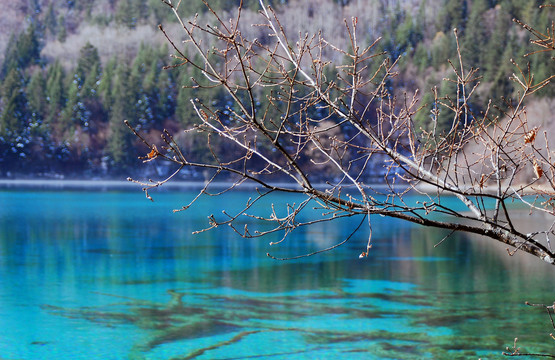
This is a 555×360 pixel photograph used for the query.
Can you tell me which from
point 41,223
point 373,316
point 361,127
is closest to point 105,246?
point 41,223

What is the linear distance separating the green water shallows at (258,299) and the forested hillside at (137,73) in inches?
1533

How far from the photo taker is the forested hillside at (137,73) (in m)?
63.3

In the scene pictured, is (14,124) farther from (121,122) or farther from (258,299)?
(258,299)

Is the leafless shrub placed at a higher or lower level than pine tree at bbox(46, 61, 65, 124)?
lower

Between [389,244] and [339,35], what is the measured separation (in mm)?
67606

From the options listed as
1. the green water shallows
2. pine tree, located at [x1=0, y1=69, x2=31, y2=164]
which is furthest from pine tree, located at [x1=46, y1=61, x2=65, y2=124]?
the green water shallows

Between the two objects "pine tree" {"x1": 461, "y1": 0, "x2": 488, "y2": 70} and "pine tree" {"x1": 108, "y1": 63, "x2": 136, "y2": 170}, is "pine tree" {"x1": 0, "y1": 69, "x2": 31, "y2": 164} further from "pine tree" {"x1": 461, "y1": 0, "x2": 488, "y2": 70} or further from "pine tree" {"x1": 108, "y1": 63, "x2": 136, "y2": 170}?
"pine tree" {"x1": 461, "y1": 0, "x2": 488, "y2": 70}

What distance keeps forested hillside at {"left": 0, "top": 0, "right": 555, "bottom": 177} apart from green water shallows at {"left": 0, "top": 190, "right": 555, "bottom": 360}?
128ft

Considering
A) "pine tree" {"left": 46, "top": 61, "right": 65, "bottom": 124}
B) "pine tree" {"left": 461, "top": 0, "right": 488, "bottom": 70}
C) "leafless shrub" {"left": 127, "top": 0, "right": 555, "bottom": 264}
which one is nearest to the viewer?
"leafless shrub" {"left": 127, "top": 0, "right": 555, "bottom": 264}

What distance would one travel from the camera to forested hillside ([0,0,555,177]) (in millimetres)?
63281

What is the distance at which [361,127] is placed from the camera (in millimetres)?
2652

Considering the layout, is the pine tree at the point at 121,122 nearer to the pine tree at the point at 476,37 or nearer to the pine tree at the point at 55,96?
the pine tree at the point at 55,96

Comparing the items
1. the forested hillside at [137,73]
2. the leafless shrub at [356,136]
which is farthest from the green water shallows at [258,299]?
the forested hillside at [137,73]

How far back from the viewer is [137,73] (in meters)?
70.7
